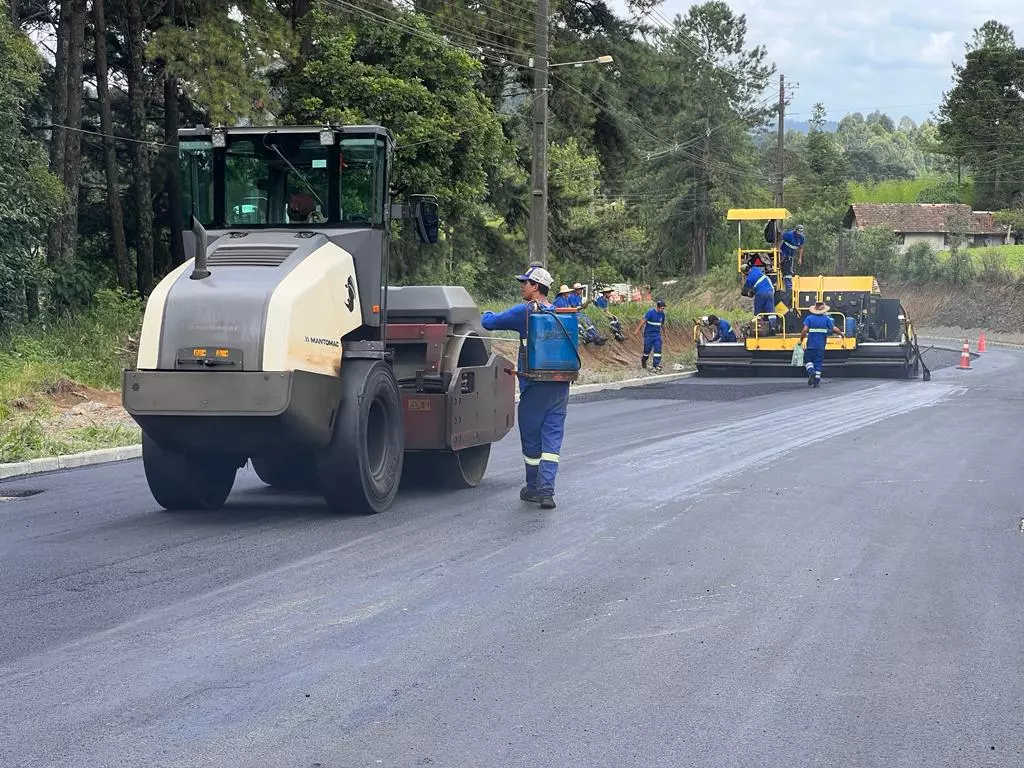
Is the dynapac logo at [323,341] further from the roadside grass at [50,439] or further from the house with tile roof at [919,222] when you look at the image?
the house with tile roof at [919,222]

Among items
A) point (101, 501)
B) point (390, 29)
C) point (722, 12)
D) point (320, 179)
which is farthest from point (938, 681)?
point (722, 12)

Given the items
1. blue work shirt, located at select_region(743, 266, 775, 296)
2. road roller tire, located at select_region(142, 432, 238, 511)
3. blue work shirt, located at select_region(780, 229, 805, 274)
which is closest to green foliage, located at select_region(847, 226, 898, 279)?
blue work shirt, located at select_region(780, 229, 805, 274)

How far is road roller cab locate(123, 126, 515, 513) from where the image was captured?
909cm

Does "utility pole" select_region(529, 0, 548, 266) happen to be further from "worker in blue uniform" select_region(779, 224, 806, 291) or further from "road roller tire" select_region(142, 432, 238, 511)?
"road roller tire" select_region(142, 432, 238, 511)

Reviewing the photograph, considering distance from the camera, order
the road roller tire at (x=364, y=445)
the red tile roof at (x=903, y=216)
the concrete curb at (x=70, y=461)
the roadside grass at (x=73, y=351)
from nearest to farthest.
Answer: the road roller tire at (x=364, y=445) → the concrete curb at (x=70, y=461) → the roadside grass at (x=73, y=351) → the red tile roof at (x=903, y=216)

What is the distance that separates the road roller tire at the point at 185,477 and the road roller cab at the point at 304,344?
12 mm

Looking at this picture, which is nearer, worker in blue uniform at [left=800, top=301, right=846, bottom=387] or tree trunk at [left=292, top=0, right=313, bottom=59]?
worker in blue uniform at [left=800, top=301, right=846, bottom=387]

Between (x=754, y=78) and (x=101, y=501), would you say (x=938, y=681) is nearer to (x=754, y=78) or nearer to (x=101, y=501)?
(x=101, y=501)

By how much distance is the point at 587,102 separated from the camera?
1636 inches

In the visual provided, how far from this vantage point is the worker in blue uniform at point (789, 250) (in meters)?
31.8

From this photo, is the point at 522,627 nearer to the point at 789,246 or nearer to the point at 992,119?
the point at 789,246

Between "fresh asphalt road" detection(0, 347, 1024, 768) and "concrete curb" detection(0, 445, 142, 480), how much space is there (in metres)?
0.87

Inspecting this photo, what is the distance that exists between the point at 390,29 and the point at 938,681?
2640cm

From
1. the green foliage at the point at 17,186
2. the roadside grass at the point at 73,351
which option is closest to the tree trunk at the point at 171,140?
the green foliage at the point at 17,186
